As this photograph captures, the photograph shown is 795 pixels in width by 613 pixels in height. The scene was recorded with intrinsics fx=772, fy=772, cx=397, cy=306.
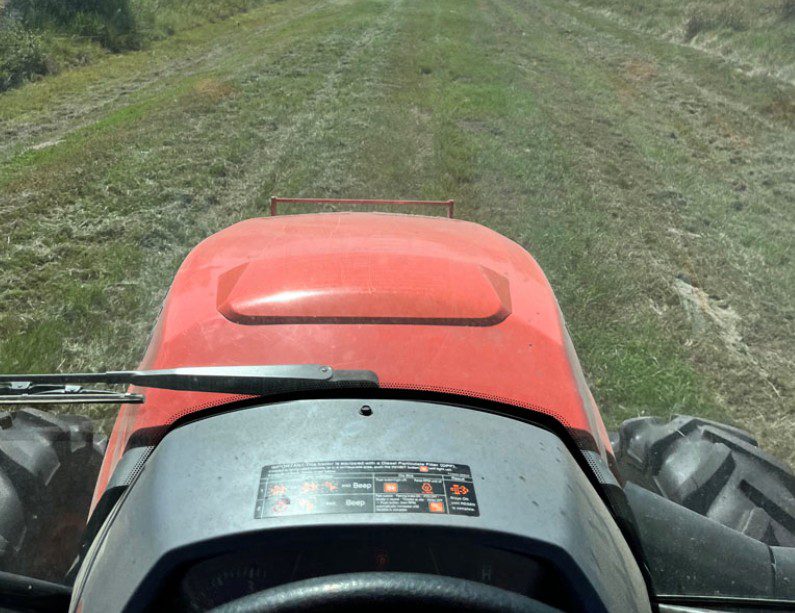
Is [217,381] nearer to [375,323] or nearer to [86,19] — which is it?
[375,323]

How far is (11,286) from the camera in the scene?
4875 mm

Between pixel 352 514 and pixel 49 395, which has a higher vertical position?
pixel 352 514

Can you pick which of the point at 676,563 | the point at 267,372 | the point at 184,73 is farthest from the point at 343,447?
the point at 184,73

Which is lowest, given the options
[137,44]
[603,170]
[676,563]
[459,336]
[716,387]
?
[137,44]

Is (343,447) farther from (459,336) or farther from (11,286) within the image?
(11,286)

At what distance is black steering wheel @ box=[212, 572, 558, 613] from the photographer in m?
1.11

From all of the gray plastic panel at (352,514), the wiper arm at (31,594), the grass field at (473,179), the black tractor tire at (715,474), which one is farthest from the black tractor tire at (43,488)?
the grass field at (473,179)

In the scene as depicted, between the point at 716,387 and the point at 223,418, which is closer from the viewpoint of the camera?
the point at 223,418

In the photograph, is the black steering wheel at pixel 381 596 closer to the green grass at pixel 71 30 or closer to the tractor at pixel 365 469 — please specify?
the tractor at pixel 365 469

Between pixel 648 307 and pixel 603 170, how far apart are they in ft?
10.4

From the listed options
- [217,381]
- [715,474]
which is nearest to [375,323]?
[217,381]

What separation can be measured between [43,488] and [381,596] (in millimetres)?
1210

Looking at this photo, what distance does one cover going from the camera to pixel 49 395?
1635mm

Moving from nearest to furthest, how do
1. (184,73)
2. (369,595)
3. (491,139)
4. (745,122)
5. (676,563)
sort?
(369,595), (676,563), (491,139), (745,122), (184,73)
